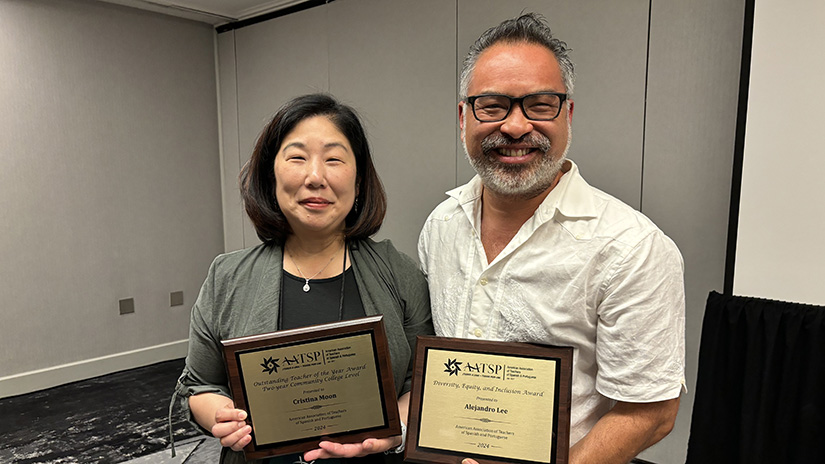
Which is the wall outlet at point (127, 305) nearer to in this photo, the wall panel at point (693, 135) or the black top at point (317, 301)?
the black top at point (317, 301)

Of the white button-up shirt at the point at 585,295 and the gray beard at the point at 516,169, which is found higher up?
the gray beard at the point at 516,169

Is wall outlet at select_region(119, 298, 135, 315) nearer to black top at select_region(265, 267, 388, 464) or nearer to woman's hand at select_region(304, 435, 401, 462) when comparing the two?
black top at select_region(265, 267, 388, 464)

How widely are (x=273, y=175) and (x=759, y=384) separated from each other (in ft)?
6.51

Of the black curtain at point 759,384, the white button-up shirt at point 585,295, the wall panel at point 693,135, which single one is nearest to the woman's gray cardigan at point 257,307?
the white button-up shirt at point 585,295

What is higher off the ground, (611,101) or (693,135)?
(611,101)

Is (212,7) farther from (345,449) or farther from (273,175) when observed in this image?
(345,449)

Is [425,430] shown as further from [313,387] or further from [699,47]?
[699,47]

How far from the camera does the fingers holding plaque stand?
3.64ft

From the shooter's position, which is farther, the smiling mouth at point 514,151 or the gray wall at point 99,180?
the gray wall at point 99,180

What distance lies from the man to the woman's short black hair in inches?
10.4

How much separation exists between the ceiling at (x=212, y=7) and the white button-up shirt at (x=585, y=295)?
3.52 meters

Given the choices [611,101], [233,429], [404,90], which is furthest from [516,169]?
[404,90]

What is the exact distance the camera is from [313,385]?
3.79 ft

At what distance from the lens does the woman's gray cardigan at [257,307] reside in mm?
1289
